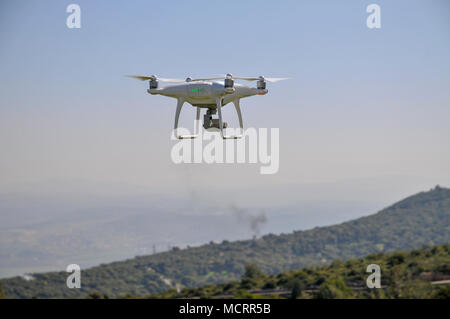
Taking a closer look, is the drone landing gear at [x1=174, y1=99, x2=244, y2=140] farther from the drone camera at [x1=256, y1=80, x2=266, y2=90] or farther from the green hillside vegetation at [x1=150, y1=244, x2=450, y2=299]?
the green hillside vegetation at [x1=150, y1=244, x2=450, y2=299]

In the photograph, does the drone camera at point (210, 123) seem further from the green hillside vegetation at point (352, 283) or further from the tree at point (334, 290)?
the tree at point (334, 290)

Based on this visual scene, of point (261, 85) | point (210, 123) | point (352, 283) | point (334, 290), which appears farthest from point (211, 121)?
point (352, 283)

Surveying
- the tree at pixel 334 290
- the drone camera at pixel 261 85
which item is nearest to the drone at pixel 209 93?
the drone camera at pixel 261 85

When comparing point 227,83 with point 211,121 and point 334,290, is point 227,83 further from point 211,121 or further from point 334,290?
point 334,290
